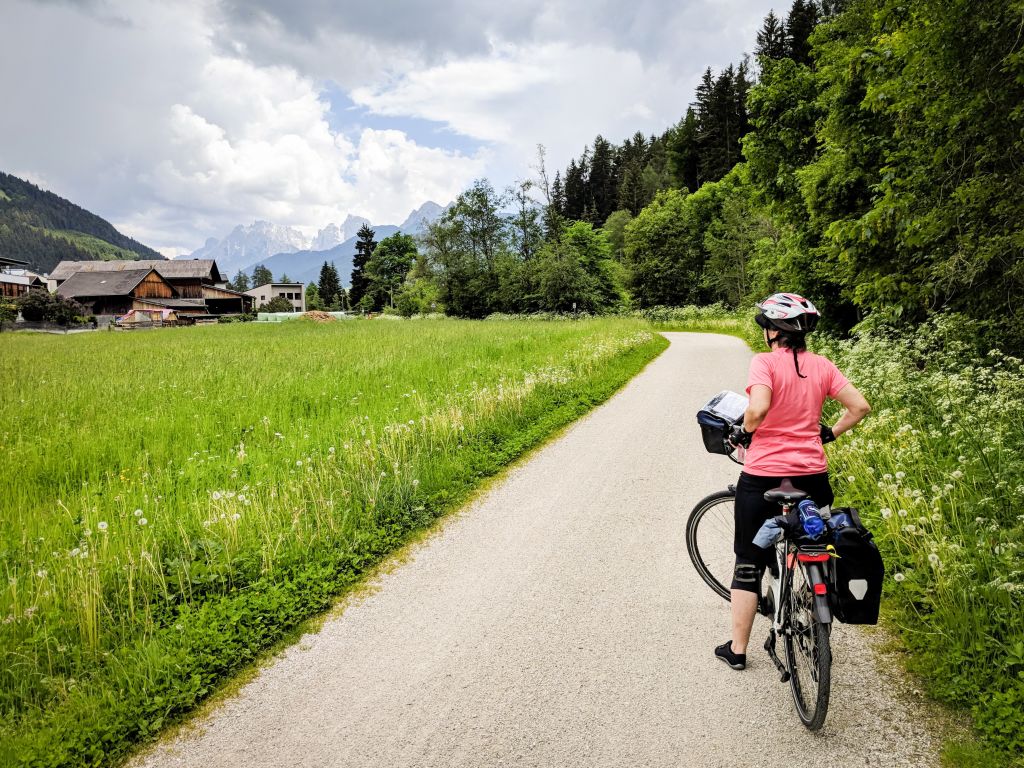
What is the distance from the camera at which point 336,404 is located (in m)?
10.2

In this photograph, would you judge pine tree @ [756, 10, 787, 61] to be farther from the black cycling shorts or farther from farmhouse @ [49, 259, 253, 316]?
farmhouse @ [49, 259, 253, 316]

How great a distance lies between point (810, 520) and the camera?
274cm

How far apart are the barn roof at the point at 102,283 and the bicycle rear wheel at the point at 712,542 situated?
7932 cm

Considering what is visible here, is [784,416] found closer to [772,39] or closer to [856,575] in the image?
[856,575]

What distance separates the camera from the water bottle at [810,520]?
2.71 m

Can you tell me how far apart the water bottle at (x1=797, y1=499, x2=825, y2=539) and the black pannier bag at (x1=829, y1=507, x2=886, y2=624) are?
3.6 inches

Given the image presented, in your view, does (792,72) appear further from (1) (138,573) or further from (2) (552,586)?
(1) (138,573)

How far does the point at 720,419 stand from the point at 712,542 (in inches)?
58.7

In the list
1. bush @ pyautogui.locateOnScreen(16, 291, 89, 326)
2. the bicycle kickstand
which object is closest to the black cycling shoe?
the bicycle kickstand

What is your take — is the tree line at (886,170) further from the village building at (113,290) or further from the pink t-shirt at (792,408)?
the village building at (113,290)

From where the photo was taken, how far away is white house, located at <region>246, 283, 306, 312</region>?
106 metres

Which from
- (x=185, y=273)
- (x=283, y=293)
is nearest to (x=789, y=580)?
(x=185, y=273)

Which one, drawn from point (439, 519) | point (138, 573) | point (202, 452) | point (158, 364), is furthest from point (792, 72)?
point (158, 364)

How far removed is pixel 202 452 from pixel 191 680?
15.2ft
